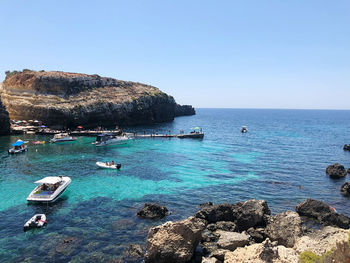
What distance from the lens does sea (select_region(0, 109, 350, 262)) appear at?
21641mm

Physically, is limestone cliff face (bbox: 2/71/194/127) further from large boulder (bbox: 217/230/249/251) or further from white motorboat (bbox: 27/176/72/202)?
large boulder (bbox: 217/230/249/251)

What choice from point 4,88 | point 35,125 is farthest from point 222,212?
point 4,88

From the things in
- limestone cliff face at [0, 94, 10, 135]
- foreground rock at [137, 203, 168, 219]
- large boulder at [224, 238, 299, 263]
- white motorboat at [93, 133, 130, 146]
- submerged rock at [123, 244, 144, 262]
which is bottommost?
submerged rock at [123, 244, 144, 262]

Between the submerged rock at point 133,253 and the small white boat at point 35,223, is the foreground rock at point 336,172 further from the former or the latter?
the small white boat at point 35,223

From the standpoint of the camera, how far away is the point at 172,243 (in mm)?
18109

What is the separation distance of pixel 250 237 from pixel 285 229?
9.73 ft

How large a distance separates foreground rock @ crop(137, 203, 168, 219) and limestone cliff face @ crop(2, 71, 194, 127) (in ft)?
246

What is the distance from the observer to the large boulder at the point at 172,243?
704 inches

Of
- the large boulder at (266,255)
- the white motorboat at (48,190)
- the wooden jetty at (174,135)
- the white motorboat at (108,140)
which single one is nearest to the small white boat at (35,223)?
the white motorboat at (48,190)

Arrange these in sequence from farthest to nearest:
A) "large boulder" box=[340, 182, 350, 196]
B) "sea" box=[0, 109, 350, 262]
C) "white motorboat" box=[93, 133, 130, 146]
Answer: "white motorboat" box=[93, 133, 130, 146] → "large boulder" box=[340, 182, 350, 196] → "sea" box=[0, 109, 350, 262]

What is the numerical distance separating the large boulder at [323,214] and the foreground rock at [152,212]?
48.6 feet

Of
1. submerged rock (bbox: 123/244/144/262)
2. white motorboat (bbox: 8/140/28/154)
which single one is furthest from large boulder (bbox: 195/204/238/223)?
white motorboat (bbox: 8/140/28/154)

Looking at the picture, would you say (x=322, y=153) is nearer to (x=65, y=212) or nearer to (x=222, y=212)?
(x=222, y=212)

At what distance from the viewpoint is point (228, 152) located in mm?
63844
